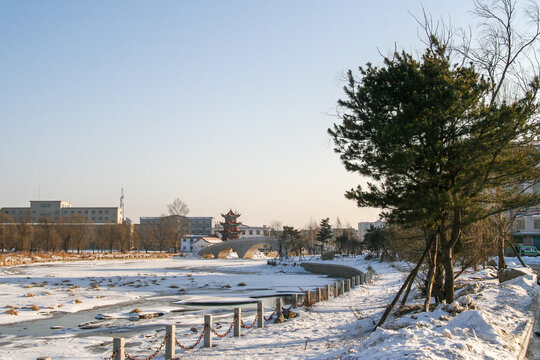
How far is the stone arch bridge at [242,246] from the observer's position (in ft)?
290

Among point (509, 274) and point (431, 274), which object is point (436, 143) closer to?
point (431, 274)

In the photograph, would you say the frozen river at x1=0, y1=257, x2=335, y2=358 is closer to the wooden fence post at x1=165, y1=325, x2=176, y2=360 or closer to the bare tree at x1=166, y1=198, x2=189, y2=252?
the wooden fence post at x1=165, y1=325, x2=176, y2=360

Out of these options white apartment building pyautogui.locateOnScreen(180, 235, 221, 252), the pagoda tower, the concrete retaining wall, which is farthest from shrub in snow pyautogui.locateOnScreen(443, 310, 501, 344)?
the pagoda tower

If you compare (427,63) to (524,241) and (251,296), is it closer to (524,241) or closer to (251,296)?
(251,296)

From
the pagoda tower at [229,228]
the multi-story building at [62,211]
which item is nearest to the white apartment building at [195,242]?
the pagoda tower at [229,228]

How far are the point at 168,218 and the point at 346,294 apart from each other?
293ft

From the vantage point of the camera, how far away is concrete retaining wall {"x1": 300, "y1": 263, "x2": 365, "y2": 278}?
152 feet

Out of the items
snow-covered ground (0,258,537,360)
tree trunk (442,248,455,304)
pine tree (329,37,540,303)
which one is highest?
pine tree (329,37,540,303)

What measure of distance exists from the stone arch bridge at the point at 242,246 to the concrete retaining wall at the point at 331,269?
25786 millimetres

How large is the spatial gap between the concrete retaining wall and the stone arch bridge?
25.8m

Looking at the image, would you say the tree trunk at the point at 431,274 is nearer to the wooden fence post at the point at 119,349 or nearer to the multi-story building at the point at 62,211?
the wooden fence post at the point at 119,349

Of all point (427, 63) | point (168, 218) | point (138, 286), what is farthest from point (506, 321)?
point (168, 218)

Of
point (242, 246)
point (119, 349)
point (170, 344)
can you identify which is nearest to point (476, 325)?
point (170, 344)

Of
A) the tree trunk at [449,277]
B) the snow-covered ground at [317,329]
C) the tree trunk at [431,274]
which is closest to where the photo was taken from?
the snow-covered ground at [317,329]
